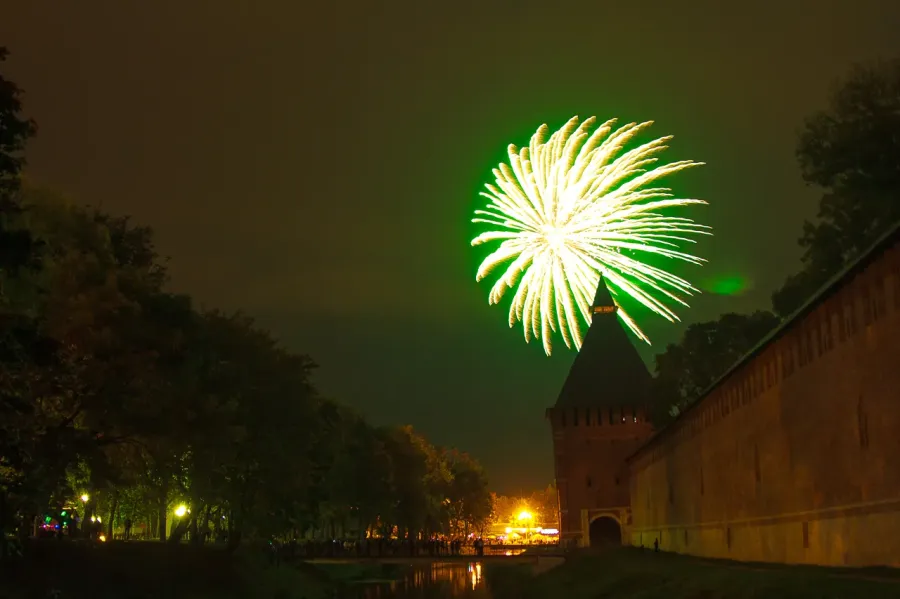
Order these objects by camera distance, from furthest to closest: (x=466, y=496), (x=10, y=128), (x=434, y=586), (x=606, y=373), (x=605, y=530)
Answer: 1. (x=466, y=496)
2. (x=606, y=373)
3. (x=605, y=530)
4. (x=434, y=586)
5. (x=10, y=128)

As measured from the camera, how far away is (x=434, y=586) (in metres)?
67.6

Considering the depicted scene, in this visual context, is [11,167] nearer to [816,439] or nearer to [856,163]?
[816,439]

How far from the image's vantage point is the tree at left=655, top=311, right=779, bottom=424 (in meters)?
61.8

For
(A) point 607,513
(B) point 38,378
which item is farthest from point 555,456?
(B) point 38,378

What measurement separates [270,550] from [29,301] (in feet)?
126

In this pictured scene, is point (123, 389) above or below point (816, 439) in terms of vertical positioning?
above

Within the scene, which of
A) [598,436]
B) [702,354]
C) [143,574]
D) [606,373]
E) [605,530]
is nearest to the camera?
[143,574]

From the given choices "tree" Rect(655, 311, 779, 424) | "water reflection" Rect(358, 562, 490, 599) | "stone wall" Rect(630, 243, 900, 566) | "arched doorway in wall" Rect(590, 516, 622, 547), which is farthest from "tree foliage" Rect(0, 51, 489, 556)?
"arched doorway in wall" Rect(590, 516, 622, 547)

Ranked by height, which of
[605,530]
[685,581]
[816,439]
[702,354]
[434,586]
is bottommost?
[434,586]

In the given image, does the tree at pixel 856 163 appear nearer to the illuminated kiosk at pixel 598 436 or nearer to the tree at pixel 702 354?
the tree at pixel 702 354

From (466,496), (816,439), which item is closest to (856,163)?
(816,439)

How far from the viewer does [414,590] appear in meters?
63.5

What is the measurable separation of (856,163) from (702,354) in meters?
27.1

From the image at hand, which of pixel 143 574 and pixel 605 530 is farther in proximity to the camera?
pixel 605 530
